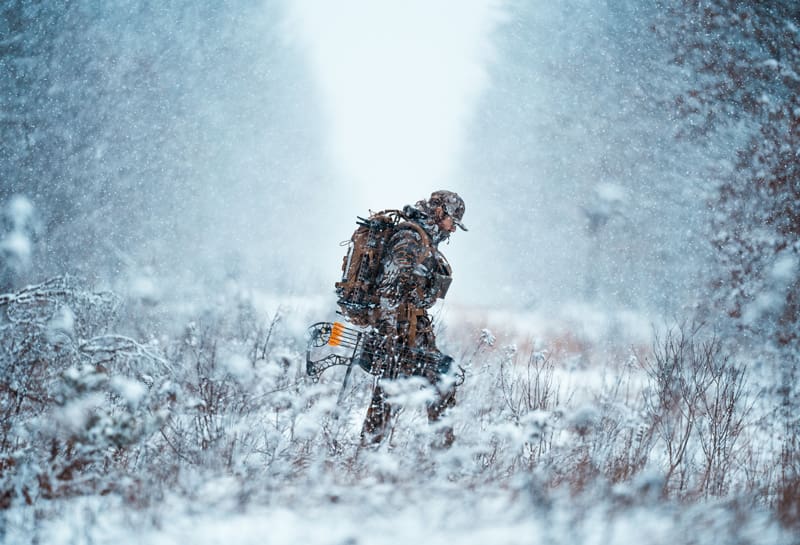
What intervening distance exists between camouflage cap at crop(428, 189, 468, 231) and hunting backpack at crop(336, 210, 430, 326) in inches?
14.0

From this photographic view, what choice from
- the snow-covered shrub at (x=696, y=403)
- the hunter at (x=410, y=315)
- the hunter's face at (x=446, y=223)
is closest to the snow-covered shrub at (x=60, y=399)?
the hunter at (x=410, y=315)

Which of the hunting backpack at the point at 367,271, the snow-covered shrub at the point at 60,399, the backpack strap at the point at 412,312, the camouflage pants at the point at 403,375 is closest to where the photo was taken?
the snow-covered shrub at the point at 60,399

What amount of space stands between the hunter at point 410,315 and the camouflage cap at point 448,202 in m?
0.24

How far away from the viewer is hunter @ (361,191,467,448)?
439cm

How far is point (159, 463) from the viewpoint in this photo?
138 inches

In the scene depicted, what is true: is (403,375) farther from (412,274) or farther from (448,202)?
(448,202)

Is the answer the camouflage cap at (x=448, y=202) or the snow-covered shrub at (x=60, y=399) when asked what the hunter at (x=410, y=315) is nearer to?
the camouflage cap at (x=448, y=202)

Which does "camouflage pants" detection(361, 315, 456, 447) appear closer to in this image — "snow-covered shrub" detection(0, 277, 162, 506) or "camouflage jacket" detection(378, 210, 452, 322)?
"camouflage jacket" detection(378, 210, 452, 322)

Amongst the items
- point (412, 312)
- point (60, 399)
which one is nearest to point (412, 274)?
point (412, 312)

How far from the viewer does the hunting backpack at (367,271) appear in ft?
16.1

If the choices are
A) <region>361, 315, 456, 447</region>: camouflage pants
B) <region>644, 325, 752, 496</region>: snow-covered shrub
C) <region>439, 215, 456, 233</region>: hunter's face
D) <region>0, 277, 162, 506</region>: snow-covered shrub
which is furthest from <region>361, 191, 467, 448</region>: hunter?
<region>644, 325, 752, 496</region>: snow-covered shrub

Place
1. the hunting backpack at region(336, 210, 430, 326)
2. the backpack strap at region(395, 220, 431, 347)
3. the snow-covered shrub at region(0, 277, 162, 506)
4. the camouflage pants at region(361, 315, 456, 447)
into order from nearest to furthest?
1. the snow-covered shrub at region(0, 277, 162, 506)
2. the camouflage pants at region(361, 315, 456, 447)
3. the backpack strap at region(395, 220, 431, 347)
4. the hunting backpack at region(336, 210, 430, 326)

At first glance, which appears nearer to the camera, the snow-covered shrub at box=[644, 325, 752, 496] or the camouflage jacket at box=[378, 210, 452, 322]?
the camouflage jacket at box=[378, 210, 452, 322]

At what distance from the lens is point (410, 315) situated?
4.62 metres
